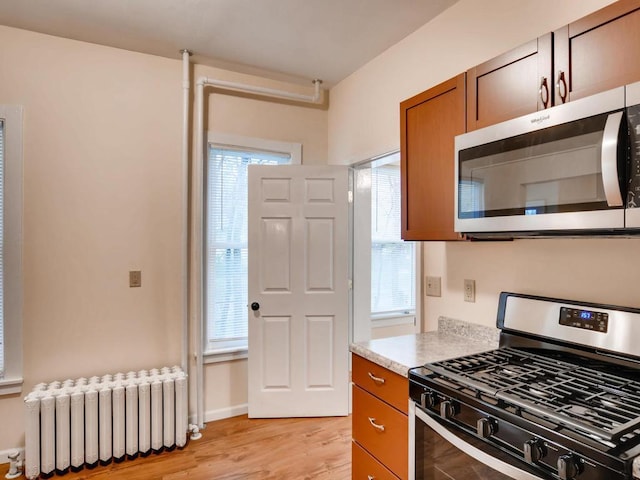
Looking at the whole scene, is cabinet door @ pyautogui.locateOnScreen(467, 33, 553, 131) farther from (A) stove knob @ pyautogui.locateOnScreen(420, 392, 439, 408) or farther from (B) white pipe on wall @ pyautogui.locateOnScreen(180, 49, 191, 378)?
(B) white pipe on wall @ pyautogui.locateOnScreen(180, 49, 191, 378)

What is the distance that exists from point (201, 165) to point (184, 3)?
1083mm

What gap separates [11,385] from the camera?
240cm

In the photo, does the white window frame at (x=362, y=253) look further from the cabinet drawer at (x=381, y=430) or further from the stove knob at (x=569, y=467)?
the stove knob at (x=569, y=467)

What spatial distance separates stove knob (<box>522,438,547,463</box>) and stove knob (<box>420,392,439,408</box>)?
353 millimetres

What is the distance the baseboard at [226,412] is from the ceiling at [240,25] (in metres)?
2.70

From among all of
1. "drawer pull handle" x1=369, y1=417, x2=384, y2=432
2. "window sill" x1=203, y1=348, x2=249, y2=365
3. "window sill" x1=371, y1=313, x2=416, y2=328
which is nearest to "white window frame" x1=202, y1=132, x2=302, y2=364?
"window sill" x1=203, y1=348, x2=249, y2=365

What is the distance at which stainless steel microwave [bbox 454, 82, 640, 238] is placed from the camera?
1.04 metres

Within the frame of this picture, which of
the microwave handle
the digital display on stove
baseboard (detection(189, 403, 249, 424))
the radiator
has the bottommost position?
baseboard (detection(189, 403, 249, 424))

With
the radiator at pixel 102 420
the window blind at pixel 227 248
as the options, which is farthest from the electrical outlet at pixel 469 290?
the radiator at pixel 102 420

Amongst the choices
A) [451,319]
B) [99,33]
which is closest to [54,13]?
[99,33]

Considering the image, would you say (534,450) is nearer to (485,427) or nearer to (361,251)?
(485,427)

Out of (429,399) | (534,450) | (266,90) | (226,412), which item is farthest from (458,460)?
(266,90)

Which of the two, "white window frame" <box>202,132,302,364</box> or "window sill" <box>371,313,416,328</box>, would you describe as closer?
"white window frame" <box>202,132,302,364</box>

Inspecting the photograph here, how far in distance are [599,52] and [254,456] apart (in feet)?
8.83
